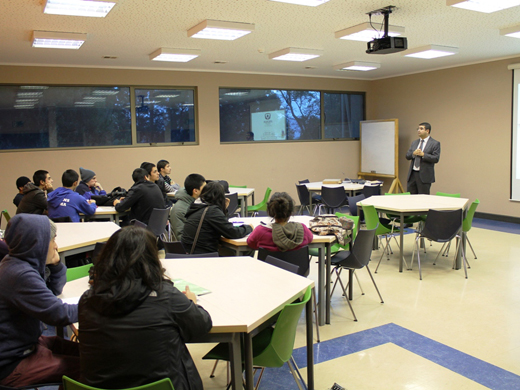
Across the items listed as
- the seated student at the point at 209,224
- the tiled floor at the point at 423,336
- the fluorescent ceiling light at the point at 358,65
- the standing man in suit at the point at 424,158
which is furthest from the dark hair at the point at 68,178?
the fluorescent ceiling light at the point at 358,65

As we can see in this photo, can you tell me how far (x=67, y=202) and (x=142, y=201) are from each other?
83 cm

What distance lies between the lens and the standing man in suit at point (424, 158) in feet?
23.0

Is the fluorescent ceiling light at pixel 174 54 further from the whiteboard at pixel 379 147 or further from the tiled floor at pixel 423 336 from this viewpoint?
the whiteboard at pixel 379 147

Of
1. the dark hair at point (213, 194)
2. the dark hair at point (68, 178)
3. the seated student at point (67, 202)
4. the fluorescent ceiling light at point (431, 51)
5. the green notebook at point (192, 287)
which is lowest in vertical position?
the green notebook at point (192, 287)

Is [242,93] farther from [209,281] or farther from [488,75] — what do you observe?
[209,281]

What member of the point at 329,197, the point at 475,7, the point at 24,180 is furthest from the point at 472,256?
the point at 24,180

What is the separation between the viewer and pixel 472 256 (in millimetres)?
5926

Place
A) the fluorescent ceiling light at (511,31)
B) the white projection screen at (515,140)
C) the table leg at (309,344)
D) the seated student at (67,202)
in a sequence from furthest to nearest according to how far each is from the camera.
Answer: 1. the white projection screen at (515,140)
2. the fluorescent ceiling light at (511,31)
3. the seated student at (67,202)
4. the table leg at (309,344)

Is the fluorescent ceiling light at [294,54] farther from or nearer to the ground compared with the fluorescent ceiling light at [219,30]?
farther from the ground

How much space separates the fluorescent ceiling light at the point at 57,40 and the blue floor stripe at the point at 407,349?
450cm

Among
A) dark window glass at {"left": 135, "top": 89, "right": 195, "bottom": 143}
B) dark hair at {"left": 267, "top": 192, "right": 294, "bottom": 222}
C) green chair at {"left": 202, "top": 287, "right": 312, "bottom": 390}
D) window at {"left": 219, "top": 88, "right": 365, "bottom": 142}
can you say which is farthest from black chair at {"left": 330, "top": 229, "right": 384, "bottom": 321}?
window at {"left": 219, "top": 88, "right": 365, "bottom": 142}

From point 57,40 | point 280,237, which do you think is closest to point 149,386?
point 280,237

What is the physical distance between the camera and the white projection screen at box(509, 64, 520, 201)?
7.89 metres

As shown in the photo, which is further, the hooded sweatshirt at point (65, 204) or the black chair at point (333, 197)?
the black chair at point (333, 197)
